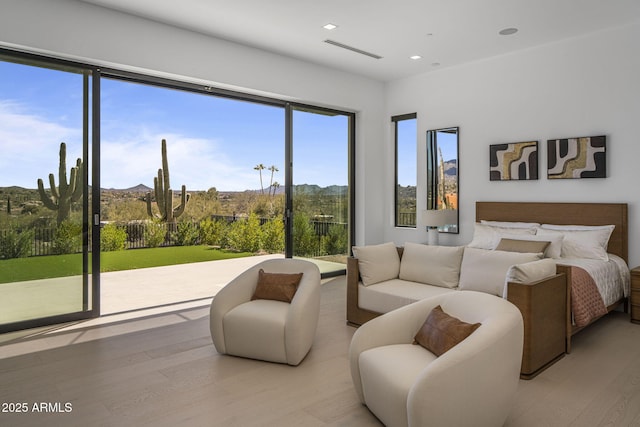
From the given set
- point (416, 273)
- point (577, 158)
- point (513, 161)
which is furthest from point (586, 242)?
point (416, 273)

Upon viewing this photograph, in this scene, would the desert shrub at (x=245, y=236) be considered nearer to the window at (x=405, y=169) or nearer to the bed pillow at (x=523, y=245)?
the window at (x=405, y=169)

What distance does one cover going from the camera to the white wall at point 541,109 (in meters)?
4.84

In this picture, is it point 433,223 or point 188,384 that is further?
point 433,223

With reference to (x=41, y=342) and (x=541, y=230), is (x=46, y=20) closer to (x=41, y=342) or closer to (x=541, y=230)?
(x=41, y=342)

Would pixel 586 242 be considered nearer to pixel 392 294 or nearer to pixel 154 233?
pixel 392 294

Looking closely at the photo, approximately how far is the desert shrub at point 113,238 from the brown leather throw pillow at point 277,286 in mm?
2955

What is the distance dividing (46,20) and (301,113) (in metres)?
3.34

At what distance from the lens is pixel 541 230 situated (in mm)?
5020

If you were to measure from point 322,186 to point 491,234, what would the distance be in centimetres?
261

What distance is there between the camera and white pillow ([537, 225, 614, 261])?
4.58 meters

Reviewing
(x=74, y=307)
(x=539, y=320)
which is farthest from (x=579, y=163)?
(x=74, y=307)

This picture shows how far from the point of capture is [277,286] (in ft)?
12.3

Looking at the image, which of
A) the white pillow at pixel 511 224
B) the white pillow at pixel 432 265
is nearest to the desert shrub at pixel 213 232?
the white pillow at pixel 432 265

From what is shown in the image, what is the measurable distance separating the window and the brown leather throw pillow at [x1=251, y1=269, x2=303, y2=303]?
3668 millimetres
